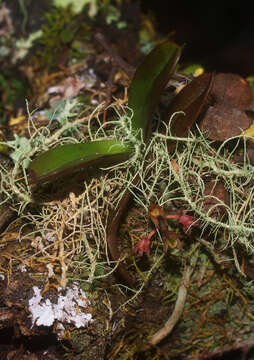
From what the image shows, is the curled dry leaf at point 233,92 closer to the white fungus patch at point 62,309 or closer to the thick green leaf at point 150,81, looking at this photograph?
the thick green leaf at point 150,81

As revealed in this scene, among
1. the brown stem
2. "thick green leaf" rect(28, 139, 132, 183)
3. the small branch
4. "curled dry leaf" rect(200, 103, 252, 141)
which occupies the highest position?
"thick green leaf" rect(28, 139, 132, 183)

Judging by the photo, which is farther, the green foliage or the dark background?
the dark background

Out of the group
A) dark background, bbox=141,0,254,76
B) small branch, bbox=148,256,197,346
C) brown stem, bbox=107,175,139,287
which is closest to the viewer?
brown stem, bbox=107,175,139,287

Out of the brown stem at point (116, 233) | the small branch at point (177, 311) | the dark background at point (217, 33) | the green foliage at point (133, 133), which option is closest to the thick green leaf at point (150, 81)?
the green foliage at point (133, 133)

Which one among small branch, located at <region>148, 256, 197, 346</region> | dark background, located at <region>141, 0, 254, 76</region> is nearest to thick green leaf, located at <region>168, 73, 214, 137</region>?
small branch, located at <region>148, 256, 197, 346</region>

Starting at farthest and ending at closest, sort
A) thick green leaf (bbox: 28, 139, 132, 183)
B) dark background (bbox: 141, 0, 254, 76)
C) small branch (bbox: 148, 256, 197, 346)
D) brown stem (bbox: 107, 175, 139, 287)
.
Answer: dark background (bbox: 141, 0, 254, 76) → small branch (bbox: 148, 256, 197, 346) → brown stem (bbox: 107, 175, 139, 287) → thick green leaf (bbox: 28, 139, 132, 183)

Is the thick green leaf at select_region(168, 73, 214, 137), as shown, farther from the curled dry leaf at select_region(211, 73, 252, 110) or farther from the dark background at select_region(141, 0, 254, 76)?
the dark background at select_region(141, 0, 254, 76)

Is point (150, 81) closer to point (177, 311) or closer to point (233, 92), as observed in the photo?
point (233, 92)

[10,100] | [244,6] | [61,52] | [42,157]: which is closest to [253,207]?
[42,157]
